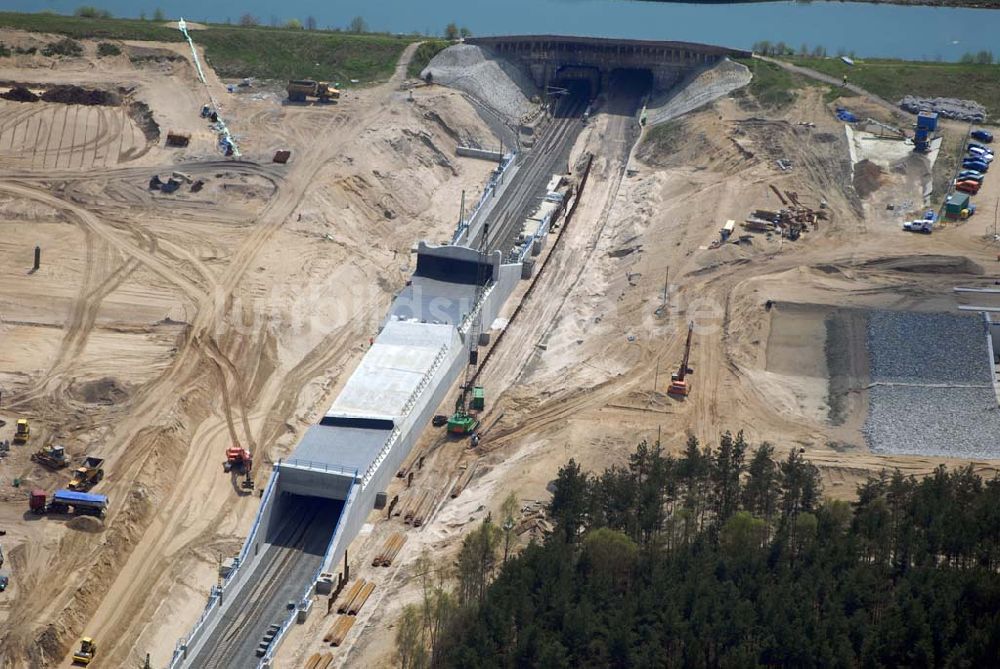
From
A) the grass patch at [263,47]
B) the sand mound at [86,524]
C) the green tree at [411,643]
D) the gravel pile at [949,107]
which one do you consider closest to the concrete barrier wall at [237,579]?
the sand mound at [86,524]

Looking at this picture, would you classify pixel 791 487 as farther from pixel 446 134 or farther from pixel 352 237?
pixel 446 134

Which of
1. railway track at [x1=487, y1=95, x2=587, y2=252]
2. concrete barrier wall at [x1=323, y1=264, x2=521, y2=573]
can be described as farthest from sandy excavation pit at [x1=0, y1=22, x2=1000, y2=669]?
railway track at [x1=487, y1=95, x2=587, y2=252]

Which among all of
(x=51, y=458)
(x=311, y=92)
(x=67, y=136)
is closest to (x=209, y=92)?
(x=311, y=92)

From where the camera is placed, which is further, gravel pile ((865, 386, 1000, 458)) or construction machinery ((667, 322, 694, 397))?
construction machinery ((667, 322, 694, 397))

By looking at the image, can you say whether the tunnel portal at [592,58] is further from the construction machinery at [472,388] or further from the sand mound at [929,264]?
the sand mound at [929,264]

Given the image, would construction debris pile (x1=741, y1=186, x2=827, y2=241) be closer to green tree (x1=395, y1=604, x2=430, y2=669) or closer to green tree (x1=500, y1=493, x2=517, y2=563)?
green tree (x1=500, y1=493, x2=517, y2=563)

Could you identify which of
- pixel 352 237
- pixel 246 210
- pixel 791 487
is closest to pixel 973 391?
pixel 791 487

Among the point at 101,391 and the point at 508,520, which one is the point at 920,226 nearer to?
the point at 508,520
